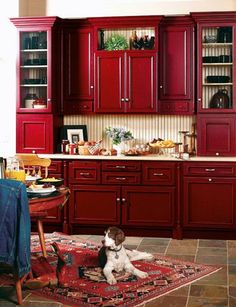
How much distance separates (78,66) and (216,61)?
156cm

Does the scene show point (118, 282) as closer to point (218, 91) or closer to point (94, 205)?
point (94, 205)

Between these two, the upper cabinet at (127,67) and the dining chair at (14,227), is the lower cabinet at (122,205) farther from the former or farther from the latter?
the dining chair at (14,227)

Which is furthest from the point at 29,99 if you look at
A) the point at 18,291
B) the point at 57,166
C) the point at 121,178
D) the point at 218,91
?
the point at 18,291

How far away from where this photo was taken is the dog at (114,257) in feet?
14.6

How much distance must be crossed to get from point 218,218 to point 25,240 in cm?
283

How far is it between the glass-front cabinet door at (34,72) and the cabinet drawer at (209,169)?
5.67 ft

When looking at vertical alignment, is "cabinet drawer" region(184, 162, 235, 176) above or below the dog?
above

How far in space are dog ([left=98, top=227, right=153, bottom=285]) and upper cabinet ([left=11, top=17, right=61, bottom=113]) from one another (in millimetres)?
2251

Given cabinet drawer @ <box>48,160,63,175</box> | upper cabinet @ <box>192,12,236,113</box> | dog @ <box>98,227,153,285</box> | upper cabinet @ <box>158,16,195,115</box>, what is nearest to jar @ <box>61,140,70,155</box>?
cabinet drawer @ <box>48,160,63,175</box>

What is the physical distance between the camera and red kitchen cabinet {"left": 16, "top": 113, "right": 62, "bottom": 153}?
6.38 metres

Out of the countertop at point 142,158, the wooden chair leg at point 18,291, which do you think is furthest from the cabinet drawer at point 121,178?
the wooden chair leg at point 18,291

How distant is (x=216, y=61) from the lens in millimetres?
6090

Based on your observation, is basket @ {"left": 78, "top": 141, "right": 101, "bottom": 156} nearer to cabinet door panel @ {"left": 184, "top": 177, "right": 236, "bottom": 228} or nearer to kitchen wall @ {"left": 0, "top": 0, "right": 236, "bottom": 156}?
kitchen wall @ {"left": 0, "top": 0, "right": 236, "bottom": 156}

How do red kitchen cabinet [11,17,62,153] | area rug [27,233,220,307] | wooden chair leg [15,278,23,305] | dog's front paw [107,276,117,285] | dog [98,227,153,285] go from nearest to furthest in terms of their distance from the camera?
1. wooden chair leg [15,278,23,305]
2. area rug [27,233,220,307]
3. dog's front paw [107,276,117,285]
4. dog [98,227,153,285]
5. red kitchen cabinet [11,17,62,153]
